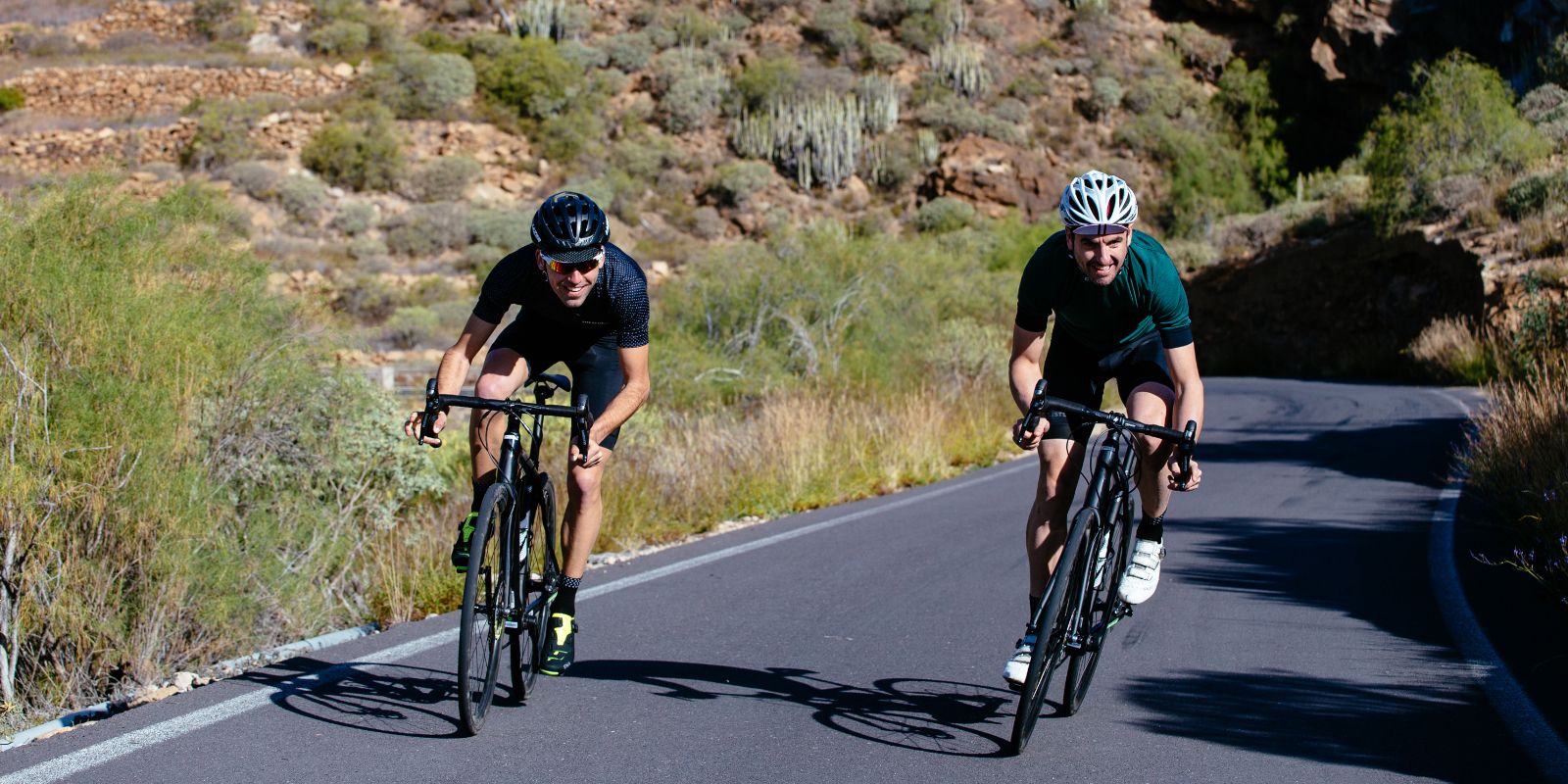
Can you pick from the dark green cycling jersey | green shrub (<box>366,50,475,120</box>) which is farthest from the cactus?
the dark green cycling jersey

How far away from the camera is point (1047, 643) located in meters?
4.83

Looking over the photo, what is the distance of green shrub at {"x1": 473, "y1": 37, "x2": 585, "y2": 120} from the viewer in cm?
5303

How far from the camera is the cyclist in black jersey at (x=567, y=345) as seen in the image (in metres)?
5.29

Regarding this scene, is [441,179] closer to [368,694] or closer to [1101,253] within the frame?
[368,694]

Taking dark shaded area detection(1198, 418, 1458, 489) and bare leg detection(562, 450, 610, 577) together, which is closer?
bare leg detection(562, 450, 610, 577)

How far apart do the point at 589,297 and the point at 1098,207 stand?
2.05 m

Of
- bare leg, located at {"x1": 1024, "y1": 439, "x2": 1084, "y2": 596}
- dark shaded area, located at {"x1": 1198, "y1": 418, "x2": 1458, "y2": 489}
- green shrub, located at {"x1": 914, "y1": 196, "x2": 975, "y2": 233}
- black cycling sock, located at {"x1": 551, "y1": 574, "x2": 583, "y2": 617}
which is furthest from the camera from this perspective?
green shrub, located at {"x1": 914, "y1": 196, "x2": 975, "y2": 233}

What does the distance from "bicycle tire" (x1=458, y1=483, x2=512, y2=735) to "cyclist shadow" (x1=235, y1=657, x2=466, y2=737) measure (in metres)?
0.17

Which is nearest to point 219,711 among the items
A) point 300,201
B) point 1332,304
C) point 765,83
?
point 1332,304

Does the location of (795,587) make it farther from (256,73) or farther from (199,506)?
(256,73)

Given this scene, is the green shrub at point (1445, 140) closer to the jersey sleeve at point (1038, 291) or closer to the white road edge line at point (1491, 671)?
the white road edge line at point (1491, 671)

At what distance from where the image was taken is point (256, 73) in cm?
5281

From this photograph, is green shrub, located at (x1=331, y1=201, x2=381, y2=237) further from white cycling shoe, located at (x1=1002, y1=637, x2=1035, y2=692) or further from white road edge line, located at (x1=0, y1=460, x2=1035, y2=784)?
white cycling shoe, located at (x1=1002, y1=637, x2=1035, y2=692)

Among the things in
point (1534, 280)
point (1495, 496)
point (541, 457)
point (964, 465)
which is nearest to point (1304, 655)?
point (1495, 496)
